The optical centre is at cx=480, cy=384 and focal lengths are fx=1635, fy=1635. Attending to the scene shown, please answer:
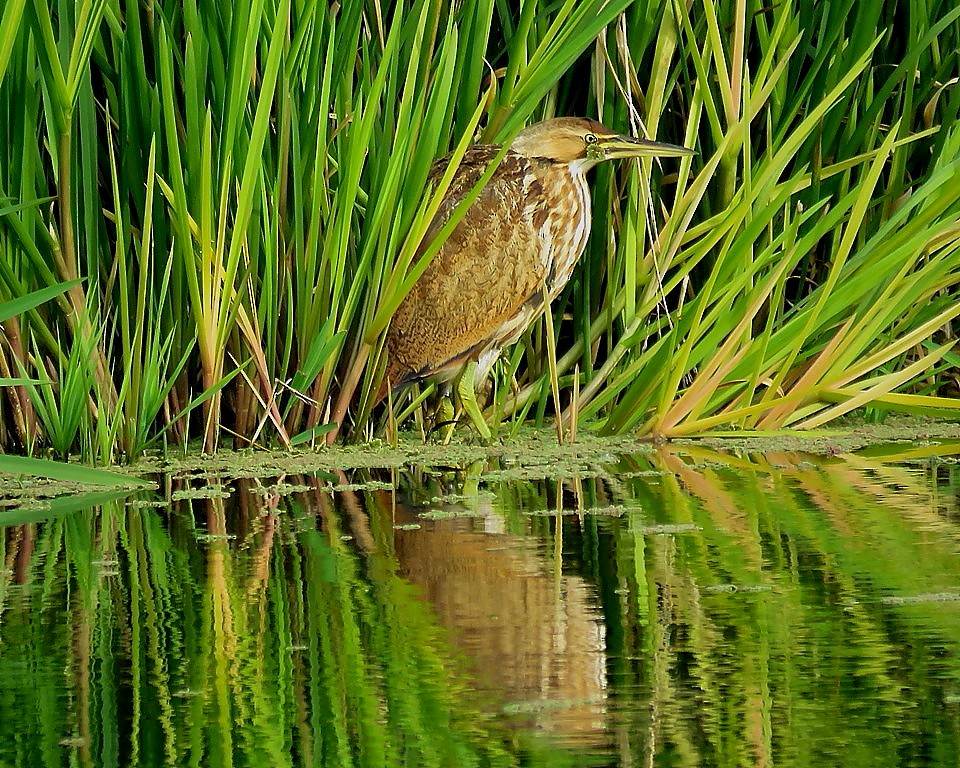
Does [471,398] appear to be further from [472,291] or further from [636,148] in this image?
[636,148]

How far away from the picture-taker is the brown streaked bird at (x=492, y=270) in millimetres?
4324

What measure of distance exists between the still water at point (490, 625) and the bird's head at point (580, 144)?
107cm

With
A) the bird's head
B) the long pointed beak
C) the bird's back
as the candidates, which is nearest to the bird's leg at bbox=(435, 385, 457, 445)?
the bird's back

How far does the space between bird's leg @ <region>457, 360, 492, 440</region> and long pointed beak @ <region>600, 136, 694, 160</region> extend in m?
0.68

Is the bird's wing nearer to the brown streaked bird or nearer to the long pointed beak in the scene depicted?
the brown streaked bird

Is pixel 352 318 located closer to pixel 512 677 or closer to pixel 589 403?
pixel 589 403

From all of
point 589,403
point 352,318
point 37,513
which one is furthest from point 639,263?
point 37,513

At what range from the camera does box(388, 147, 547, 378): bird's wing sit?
4.33 meters

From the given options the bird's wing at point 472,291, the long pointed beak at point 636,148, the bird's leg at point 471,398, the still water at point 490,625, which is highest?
the long pointed beak at point 636,148

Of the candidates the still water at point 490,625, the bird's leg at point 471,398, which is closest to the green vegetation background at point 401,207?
the bird's leg at point 471,398

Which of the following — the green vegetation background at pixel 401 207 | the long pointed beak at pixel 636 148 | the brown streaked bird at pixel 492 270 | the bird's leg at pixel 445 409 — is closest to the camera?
the green vegetation background at pixel 401 207

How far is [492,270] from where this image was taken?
4.35 meters

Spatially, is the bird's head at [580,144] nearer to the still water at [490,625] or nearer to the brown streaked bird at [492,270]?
the brown streaked bird at [492,270]

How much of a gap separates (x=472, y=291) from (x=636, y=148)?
0.57 meters
